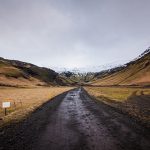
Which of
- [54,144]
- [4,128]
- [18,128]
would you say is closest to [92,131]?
[54,144]

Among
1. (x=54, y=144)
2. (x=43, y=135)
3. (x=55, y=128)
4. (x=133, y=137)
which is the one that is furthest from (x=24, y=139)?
(x=133, y=137)

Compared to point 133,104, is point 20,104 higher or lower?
higher

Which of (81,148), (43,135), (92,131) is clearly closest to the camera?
(81,148)

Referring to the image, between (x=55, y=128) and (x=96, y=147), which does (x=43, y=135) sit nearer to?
(x=55, y=128)

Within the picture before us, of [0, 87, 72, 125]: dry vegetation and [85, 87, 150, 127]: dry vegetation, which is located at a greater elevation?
[0, 87, 72, 125]: dry vegetation

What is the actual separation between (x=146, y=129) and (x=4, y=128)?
40.4 feet

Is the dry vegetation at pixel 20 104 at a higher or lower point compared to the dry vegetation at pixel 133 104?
higher

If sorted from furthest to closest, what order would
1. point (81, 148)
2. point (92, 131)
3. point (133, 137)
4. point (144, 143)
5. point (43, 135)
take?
1. point (92, 131)
2. point (43, 135)
3. point (133, 137)
4. point (144, 143)
5. point (81, 148)

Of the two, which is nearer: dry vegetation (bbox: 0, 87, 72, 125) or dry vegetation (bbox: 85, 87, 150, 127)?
dry vegetation (bbox: 85, 87, 150, 127)

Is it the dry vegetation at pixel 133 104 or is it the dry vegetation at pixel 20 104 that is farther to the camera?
the dry vegetation at pixel 20 104

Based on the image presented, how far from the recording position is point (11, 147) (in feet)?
44.5

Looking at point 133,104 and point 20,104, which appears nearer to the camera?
point 133,104

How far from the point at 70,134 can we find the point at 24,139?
3448 mm

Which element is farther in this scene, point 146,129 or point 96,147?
point 146,129
